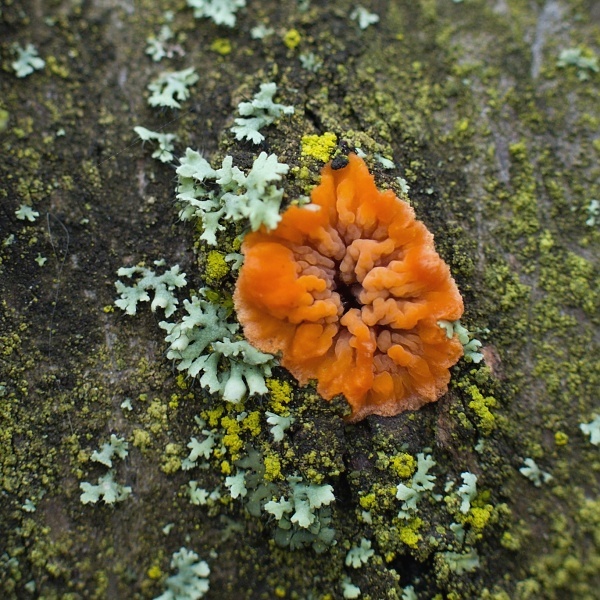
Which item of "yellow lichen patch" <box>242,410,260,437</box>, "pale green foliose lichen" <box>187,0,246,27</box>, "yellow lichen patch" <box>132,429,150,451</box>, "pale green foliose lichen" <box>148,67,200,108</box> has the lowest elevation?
"yellow lichen patch" <box>132,429,150,451</box>

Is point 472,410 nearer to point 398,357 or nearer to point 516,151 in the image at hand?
point 398,357

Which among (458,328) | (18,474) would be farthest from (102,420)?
(458,328)

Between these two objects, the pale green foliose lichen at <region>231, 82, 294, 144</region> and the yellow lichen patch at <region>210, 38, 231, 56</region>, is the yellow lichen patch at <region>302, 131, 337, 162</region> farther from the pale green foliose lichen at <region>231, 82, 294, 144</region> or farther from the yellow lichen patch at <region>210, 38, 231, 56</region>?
the yellow lichen patch at <region>210, 38, 231, 56</region>

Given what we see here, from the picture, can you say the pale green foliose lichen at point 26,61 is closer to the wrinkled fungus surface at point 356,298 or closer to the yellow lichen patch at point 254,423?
the wrinkled fungus surface at point 356,298

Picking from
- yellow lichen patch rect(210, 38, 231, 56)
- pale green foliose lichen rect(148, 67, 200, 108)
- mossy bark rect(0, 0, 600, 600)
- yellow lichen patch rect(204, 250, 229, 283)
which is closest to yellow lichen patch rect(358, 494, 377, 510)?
mossy bark rect(0, 0, 600, 600)

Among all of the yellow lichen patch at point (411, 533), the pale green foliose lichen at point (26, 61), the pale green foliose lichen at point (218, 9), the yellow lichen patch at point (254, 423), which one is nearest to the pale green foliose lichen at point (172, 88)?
the pale green foliose lichen at point (218, 9)

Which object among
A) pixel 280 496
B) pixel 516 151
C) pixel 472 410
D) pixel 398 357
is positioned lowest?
pixel 280 496

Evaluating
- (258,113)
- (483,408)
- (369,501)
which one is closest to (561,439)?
(483,408)

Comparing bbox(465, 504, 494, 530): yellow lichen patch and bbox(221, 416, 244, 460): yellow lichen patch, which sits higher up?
bbox(221, 416, 244, 460): yellow lichen patch
